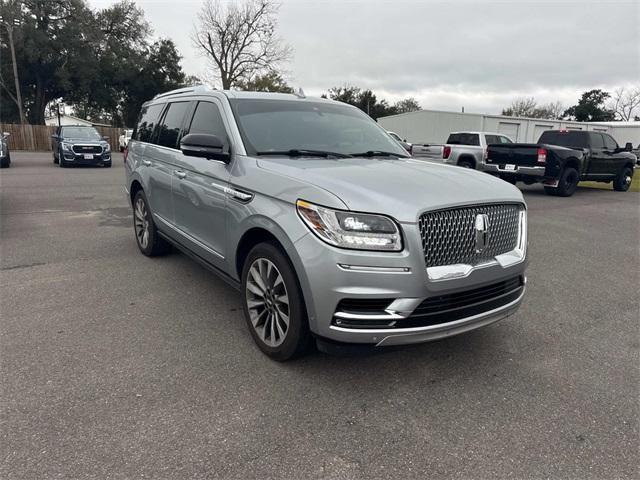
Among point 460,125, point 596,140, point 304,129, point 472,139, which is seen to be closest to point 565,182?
point 596,140

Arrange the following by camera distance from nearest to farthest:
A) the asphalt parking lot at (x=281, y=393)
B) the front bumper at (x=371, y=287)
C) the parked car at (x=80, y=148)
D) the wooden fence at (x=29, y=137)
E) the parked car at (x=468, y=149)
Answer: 1. the asphalt parking lot at (x=281, y=393)
2. the front bumper at (x=371, y=287)
3. the parked car at (x=468, y=149)
4. the parked car at (x=80, y=148)
5. the wooden fence at (x=29, y=137)

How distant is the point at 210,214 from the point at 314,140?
1095 millimetres

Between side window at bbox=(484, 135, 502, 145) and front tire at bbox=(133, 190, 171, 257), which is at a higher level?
side window at bbox=(484, 135, 502, 145)

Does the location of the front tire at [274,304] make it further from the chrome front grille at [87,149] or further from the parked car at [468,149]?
the chrome front grille at [87,149]

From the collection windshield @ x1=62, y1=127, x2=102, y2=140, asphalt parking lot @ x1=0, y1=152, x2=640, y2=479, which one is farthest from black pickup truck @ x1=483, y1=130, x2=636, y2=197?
windshield @ x1=62, y1=127, x2=102, y2=140

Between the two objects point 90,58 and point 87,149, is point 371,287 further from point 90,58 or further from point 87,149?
point 90,58

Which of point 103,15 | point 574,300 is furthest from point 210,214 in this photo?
point 103,15

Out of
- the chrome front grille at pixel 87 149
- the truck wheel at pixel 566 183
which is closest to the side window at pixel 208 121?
the truck wheel at pixel 566 183

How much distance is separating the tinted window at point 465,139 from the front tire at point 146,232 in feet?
47.1

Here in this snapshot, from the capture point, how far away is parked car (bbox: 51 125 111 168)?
60.6ft

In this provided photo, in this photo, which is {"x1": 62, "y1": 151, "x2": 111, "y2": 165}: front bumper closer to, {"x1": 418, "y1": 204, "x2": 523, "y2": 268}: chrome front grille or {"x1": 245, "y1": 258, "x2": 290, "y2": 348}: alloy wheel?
{"x1": 245, "y1": 258, "x2": 290, "y2": 348}: alloy wheel

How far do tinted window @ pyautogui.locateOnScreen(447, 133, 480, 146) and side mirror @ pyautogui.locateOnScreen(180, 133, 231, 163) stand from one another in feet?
50.7

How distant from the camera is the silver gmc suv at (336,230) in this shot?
Answer: 2.60m

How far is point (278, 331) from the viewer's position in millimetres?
3137
